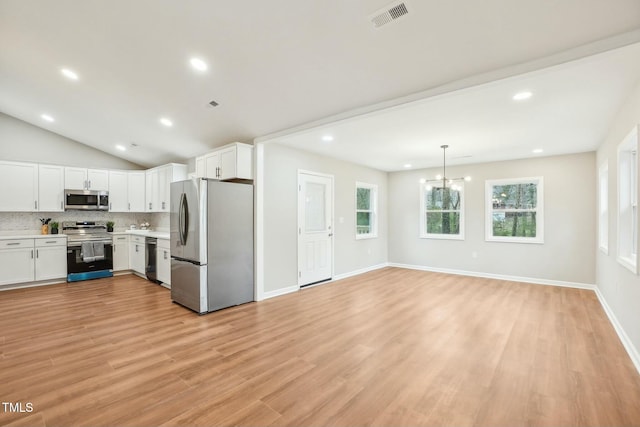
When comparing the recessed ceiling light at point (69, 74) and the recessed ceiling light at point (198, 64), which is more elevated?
the recessed ceiling light at point (69, 74)

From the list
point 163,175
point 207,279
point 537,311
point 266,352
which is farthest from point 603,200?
point 163,175

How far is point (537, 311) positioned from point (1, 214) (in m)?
9.58

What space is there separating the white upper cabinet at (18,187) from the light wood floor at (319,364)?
2238 millimetres

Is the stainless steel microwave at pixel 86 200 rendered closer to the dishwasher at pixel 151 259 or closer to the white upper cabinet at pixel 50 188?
the white upper cabinet at pixel 50 188

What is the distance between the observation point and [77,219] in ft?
21.7

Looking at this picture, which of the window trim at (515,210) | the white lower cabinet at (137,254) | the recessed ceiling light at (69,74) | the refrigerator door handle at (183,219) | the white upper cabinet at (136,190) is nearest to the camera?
the recessed ceiling light at (69,74)

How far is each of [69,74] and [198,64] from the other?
83.0 inches

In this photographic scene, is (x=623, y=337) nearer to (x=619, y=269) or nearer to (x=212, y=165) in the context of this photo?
(x=619, y=269)

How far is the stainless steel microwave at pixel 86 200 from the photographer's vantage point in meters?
6.14

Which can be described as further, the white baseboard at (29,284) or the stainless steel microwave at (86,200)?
the stainless steel microwave at (86,200)

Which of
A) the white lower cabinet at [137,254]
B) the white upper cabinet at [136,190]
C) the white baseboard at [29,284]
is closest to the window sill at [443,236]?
the white lower cabinet at [137,254]

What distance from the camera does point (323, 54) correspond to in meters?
2.67

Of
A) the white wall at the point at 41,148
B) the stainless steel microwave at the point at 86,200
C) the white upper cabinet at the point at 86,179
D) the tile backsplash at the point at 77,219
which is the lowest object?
the tile backsplash at the point at 77,219

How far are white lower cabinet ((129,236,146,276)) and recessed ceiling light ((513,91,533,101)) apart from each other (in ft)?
22.2
